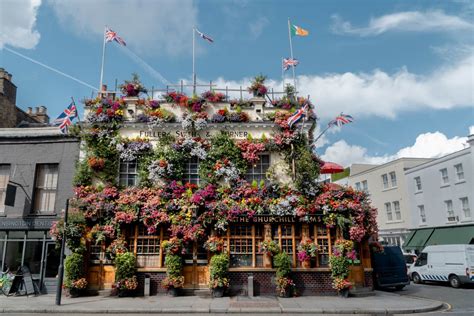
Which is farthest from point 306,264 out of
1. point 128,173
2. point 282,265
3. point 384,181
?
point 384,181

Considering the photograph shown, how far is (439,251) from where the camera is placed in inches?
861

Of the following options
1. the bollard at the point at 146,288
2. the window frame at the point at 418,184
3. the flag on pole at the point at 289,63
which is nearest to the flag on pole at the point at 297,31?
the flag on pole at the point at 289,63

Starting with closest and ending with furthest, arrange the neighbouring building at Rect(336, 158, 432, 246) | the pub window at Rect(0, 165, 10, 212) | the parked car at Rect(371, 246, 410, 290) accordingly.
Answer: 1. the pub window at Rect(0, 165, 10, 212)
2. the parked car at Rect(371, 246, 410, 290)
3. the neighbouring building at Rect(336, 158, 432, 246)

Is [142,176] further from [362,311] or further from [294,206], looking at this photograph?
[362,311]

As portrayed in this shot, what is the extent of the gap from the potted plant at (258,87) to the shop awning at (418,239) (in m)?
21.4

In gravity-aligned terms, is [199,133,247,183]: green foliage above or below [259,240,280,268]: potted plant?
above

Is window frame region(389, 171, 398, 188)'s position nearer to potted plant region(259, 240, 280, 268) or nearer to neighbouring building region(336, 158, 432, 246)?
neighbouring building region(336, 158, 432, 246)

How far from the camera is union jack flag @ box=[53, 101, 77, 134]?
58.7ft

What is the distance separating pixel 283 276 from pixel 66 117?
487 inches

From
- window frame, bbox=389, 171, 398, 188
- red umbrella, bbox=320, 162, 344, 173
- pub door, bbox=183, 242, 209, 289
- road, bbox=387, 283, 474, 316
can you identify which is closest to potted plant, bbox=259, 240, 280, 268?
pub door, bbox=183, 242, 209, 289

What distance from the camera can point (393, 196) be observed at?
37.6 meters

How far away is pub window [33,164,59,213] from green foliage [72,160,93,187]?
1484mm

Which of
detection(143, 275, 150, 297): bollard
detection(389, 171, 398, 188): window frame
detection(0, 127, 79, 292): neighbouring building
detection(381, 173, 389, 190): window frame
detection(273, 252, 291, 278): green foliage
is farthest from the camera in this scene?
detection(381, 173, 389, 190): window frame

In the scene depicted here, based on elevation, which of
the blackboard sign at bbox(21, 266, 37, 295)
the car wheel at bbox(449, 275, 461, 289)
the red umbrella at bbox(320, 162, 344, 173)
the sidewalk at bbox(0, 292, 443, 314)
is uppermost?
the red umbrella at bbox(320, 162, 344, 173)
